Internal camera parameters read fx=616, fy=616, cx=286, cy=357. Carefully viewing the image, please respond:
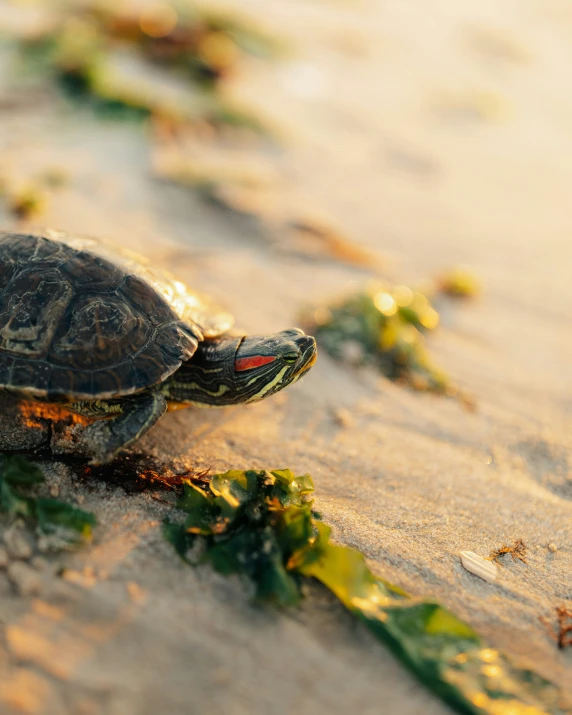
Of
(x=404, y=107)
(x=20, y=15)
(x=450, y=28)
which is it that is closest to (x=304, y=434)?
(x=404, y=107)

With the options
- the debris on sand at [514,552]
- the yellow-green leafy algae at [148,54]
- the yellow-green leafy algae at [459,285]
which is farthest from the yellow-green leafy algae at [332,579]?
the yellow-green leafy algae at [148,54]

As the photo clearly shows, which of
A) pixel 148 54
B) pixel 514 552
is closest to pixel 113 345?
pixel 514 552

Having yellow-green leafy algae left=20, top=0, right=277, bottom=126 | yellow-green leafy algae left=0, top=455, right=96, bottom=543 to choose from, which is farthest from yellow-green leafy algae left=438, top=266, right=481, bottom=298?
yellow-green leafy algae left=0, top=455, right=96, bottom=543

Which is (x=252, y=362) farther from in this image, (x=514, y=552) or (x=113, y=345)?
(x=514, y=552)

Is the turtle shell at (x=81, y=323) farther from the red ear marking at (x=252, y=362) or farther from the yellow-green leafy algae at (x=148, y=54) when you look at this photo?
the yellow-green leafy algae at (x=148, y=54)

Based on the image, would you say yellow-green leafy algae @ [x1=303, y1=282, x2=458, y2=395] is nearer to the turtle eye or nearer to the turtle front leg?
the turtle eye
